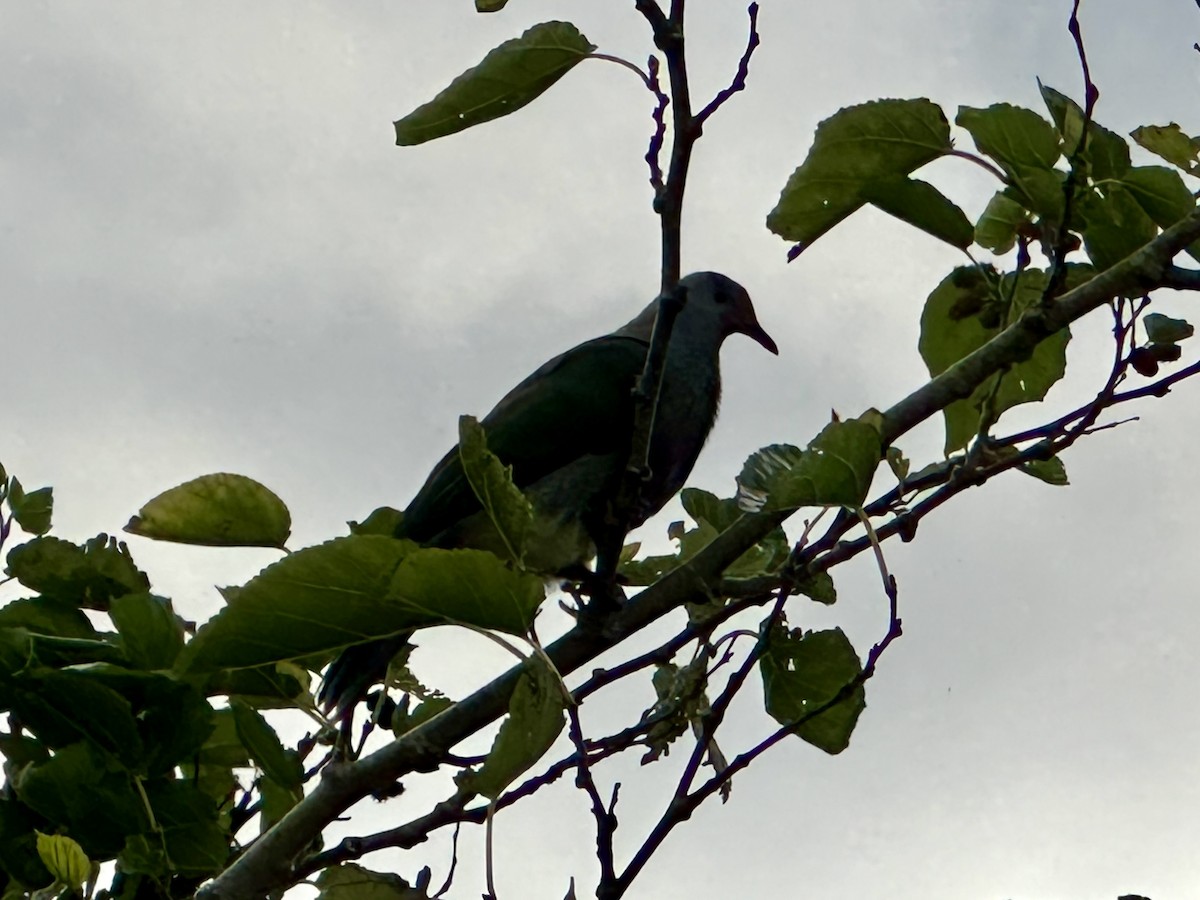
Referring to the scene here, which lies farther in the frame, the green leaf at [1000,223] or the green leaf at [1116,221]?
the green leaf at [1000,223]

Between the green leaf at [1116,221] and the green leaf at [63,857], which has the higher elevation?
the green leaf at [1116,221]

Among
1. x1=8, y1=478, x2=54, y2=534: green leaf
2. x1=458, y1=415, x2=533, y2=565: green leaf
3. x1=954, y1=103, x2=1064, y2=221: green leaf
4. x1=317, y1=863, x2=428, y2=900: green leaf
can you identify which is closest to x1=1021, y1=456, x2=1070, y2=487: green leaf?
x1=954, y1=103, x2=1064, y2=221: green leaf

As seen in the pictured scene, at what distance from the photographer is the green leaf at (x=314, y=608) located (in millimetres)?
1791

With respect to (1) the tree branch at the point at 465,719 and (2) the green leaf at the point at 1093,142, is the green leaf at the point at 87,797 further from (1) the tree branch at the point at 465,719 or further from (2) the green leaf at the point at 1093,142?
(2) the green leaf at the point at 1093,142

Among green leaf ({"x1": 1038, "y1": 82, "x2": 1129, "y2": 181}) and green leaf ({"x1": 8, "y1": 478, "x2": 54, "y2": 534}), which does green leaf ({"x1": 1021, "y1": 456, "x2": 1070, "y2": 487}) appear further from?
green leaf ({"x1": 8, "y1": 478, "x2": 54, "y2": 534})

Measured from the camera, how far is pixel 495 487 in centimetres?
198

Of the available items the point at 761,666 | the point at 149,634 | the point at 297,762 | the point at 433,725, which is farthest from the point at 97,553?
the point at 761,666

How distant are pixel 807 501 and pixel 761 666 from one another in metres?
0.46

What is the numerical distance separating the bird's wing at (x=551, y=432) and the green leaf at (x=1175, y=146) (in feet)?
4.57

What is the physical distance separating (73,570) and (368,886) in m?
0.84

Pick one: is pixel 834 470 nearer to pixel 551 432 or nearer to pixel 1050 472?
pixel 1050 472

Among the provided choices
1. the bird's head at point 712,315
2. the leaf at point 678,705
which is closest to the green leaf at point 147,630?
the leaf at point 678,705

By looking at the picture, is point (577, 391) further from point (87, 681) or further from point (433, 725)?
point (87, 681)

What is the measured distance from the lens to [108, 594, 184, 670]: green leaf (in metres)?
2.19
